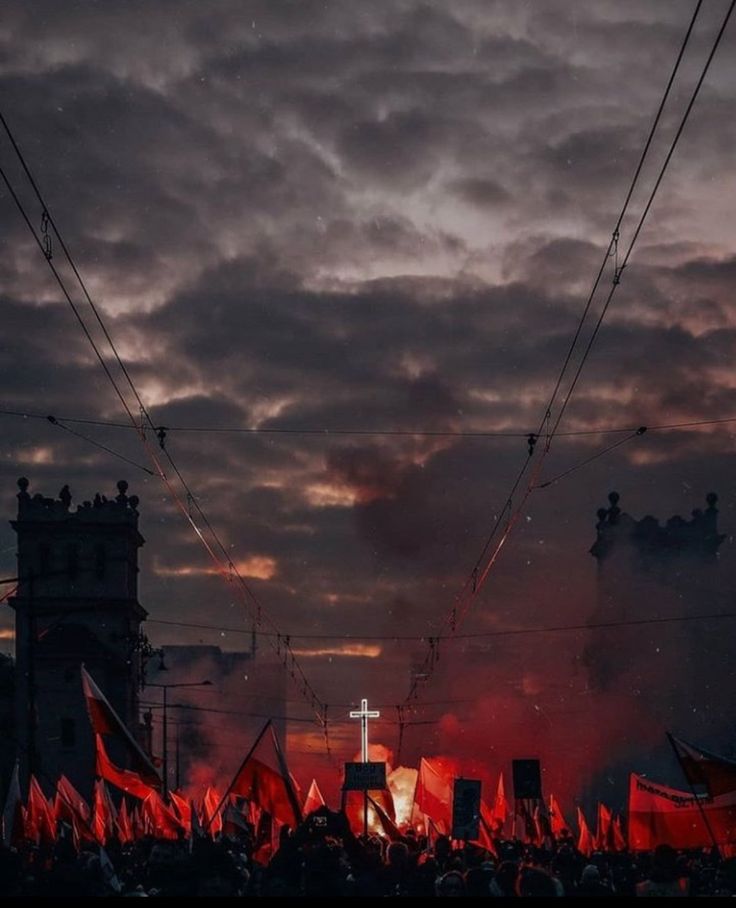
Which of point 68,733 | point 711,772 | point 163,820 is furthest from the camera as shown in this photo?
point 68,733

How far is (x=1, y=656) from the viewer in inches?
3861

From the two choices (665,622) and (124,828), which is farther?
(665,622)

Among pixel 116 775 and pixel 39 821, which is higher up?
pixel 116 775

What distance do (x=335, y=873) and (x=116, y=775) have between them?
10.8 m

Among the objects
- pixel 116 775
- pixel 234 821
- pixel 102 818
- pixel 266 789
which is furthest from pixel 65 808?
pixel 266 789

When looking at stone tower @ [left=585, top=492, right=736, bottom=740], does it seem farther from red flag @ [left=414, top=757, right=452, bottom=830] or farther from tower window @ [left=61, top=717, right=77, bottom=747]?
red flag @ [left=414, top=757, right=452, bottom=830]

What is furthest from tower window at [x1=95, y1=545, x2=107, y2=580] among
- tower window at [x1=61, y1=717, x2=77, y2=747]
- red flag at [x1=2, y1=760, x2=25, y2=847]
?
red flag at [x1=2, y1=760, x2=25, y2=847]

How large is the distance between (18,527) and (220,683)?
7217 centimetres

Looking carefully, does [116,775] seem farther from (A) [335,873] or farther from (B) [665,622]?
(B) [665,622]

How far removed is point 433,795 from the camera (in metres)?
37.3

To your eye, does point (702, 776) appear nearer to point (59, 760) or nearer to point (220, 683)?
point (59, 760)

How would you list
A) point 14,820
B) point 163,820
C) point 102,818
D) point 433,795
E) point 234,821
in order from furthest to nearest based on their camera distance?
point 433,795 < point 102,818 < point 163,820 < point 14,820 < point 234,821

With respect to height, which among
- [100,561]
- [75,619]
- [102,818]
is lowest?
[102,818]

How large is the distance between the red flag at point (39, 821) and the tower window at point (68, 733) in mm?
54476
